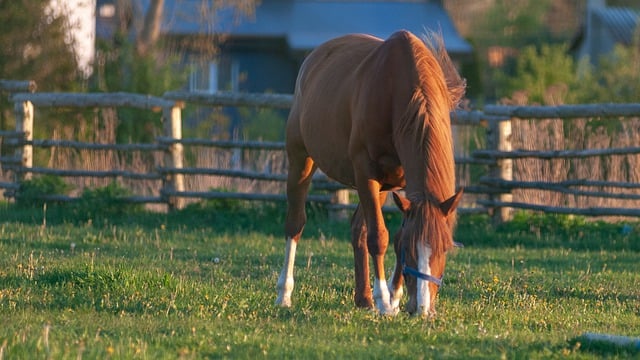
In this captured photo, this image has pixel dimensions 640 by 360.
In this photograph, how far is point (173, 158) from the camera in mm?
14008

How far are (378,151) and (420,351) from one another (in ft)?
6.00

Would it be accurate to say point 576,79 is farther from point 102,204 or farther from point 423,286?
point 423,286

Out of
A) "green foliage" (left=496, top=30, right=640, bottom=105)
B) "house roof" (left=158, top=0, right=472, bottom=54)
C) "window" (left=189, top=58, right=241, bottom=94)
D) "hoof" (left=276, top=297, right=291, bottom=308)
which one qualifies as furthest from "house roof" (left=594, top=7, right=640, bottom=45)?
"hoof" (left=276, top=297, right=291, bottom=308)

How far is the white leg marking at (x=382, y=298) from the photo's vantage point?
7137mm

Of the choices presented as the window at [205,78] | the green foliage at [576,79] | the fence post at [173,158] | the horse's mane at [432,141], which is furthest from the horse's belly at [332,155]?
the window at [205,78]

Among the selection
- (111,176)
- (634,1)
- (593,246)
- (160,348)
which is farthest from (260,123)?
(634,1)

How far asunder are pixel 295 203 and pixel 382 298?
150 centimetres

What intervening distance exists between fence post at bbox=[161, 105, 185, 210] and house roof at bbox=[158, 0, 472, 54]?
47.2 ft

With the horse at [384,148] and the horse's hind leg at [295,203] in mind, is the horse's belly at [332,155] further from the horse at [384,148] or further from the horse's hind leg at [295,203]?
the horse's hind leg at [295,203]

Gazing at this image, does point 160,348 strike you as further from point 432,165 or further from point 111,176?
point 111,176

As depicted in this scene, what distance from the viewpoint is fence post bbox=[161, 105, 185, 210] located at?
13930 millimetres

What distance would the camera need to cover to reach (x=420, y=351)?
5.83 m

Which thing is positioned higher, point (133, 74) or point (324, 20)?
point (324, 20)

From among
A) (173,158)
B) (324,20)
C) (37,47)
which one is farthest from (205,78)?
(173,158)
